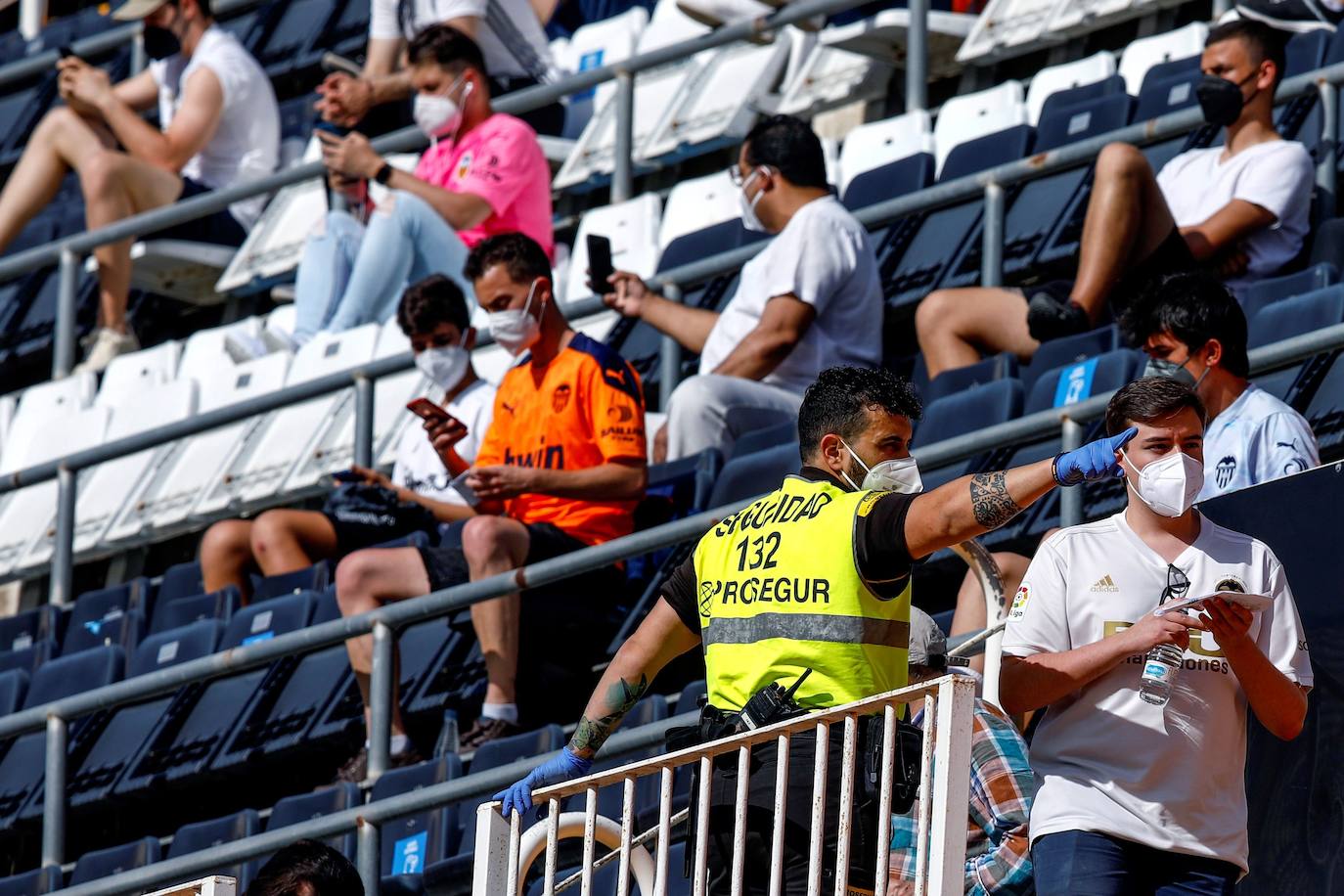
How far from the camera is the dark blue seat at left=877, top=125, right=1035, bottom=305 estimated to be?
7.77 meters

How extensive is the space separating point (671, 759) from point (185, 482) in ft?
17.7

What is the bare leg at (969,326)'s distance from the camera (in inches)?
276

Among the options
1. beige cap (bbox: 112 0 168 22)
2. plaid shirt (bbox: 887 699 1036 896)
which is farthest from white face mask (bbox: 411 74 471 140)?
plaid shirt (bbox: 887 699 1036 896)

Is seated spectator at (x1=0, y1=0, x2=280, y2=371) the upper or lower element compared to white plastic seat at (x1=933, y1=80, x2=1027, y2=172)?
upper

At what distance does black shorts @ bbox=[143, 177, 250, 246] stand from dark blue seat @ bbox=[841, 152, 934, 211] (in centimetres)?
337

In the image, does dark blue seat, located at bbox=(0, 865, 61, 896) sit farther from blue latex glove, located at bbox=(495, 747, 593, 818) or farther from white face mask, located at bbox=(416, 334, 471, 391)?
blue latex glove, located at bbox=(495, 747, 593, 818)

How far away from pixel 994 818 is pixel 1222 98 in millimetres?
3142

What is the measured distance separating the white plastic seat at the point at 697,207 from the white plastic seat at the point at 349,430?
75cm

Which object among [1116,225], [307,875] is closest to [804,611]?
[307,875]

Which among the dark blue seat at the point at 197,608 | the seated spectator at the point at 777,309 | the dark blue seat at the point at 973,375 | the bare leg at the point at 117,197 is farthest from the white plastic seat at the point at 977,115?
the bare leg at the point at 117,197

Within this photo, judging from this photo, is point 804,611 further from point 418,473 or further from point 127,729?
point 127,729

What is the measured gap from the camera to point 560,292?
368 inches

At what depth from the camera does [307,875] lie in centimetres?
466

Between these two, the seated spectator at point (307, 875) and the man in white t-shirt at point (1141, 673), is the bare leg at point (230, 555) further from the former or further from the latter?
the man in white t-shirt at point (1141, 673)
